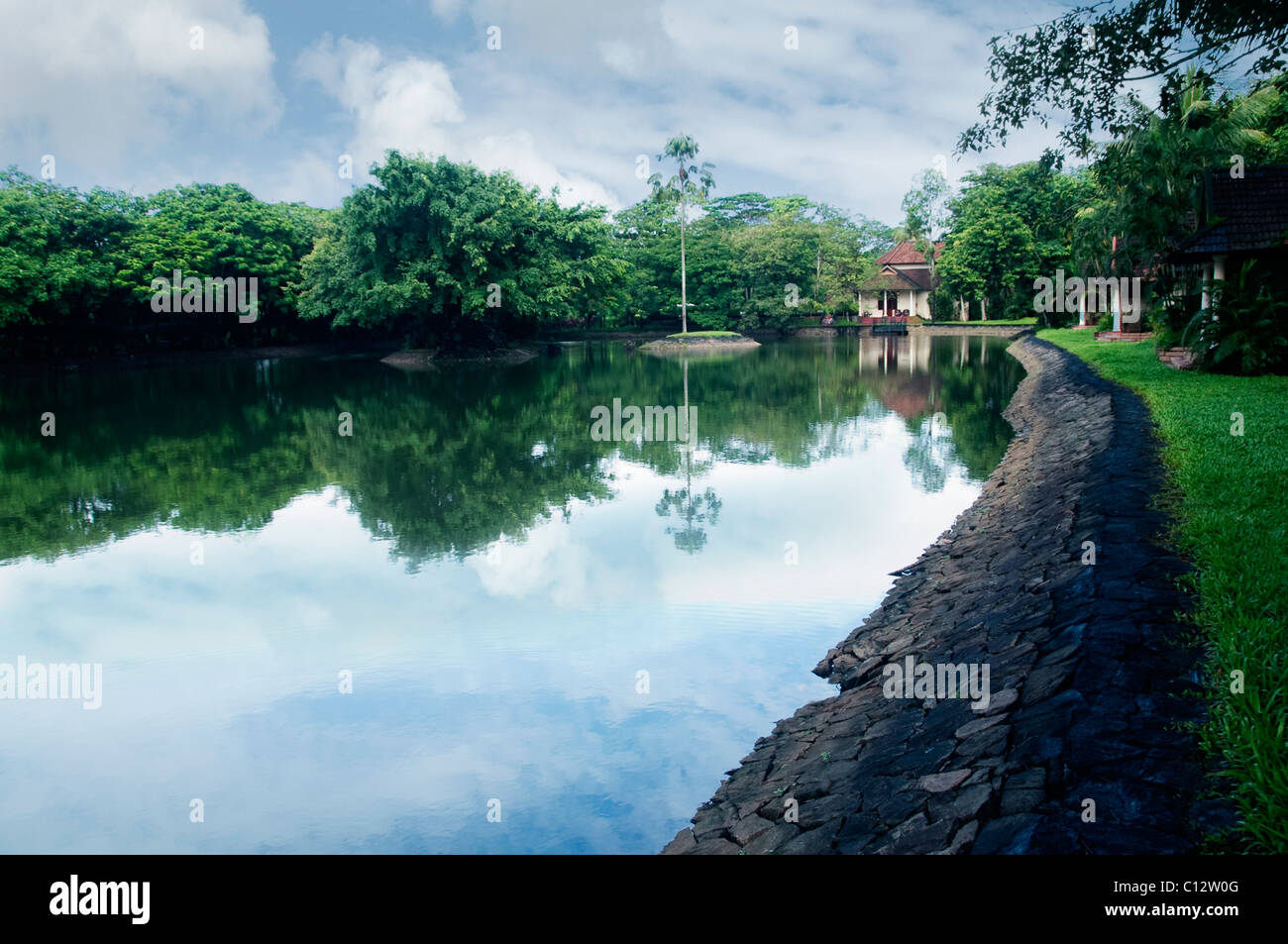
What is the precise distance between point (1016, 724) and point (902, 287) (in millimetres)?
66978

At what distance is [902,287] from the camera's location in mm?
67562

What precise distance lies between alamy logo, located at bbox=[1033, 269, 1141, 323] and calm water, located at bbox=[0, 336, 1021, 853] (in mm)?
14310

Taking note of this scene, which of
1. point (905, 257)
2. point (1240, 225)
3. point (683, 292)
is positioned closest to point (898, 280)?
point (905, 257)

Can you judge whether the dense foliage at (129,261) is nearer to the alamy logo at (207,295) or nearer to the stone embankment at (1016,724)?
the alamy logo at (207,295)

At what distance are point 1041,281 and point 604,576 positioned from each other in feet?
161

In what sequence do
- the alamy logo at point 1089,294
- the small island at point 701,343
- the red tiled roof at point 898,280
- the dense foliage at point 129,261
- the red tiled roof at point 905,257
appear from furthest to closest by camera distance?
the red tiled roof at point 905,257 < the red tiled roof at point 898,280 < the small island at point 701,343 < the dense foliage at point 129,261 < the alamy logo at point 1089,294

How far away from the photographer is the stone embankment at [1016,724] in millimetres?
3797

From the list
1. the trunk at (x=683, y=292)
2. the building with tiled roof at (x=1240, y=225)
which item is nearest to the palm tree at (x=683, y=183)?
the trunk at (x=683, y=292)

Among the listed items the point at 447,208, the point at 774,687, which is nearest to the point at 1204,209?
the point at 774,687

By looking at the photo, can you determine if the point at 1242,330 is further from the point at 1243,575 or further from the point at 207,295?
the point at 207,295

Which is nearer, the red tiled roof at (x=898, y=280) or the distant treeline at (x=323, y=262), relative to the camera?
the distant treeline at (x=323, y=262)

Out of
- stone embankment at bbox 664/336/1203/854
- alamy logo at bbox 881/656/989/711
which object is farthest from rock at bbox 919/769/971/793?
alamy logo at bbox 881/656/989/711

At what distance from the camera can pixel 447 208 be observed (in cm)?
4194
